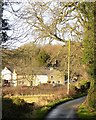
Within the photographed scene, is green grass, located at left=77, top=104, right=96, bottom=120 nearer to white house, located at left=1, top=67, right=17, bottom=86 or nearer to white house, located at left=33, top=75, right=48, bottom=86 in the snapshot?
white house, located at left=1, top=67, right=17, bottom=86

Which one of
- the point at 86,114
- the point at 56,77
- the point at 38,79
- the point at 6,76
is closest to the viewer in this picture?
the point at 6,76

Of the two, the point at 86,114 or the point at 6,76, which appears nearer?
the point at 6,76

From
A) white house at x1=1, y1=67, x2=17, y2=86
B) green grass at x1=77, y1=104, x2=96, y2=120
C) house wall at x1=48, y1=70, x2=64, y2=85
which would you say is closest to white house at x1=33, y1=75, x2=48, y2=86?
house wall at x1=48, y1=70, x2=64, y2=85

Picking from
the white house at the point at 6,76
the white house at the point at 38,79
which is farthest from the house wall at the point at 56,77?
the white house at the point at 6,76

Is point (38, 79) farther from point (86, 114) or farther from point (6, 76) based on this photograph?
point (6, 76)

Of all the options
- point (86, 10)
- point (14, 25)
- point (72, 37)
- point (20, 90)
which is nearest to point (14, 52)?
point (14, 25)

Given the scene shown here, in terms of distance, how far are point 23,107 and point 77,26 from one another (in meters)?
→ 7.43

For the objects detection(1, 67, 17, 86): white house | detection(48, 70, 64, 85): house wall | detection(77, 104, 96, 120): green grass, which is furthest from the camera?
detection(48, 70, 64, 85): house wall

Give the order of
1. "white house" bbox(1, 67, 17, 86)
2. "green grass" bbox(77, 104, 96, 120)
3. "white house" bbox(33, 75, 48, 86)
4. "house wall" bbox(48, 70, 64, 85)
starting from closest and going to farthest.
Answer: "white house" bbox(1, 67, 17, 86)
"green grass" bbox(77, 104, 96, 120)
"house wall" bbox(48, 70, 64, 85)
"white house" bbox(33, 75, 48, 86)

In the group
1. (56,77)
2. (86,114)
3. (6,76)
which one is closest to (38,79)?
(56,77)

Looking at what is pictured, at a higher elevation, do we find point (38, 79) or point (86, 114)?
point (38, 79)

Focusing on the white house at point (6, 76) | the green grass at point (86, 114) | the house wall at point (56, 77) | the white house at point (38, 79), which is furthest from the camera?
the white house at point (38, 79)

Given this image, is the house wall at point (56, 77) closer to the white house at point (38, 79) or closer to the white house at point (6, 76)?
the white house at point (38, 79)

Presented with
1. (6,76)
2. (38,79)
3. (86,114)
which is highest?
(6,76)
